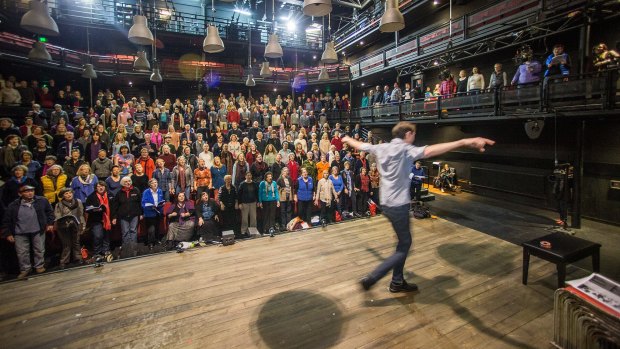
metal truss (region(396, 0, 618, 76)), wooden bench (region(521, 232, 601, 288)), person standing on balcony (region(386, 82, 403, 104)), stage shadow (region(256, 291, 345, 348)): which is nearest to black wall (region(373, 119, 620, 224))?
person standing on balcony (region(386, 82, 403, 104))

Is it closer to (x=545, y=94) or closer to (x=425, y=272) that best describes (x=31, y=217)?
(x=425, y=272)

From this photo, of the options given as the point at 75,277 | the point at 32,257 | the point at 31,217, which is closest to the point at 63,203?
the point at 31,217

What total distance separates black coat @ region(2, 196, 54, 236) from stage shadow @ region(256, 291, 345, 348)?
399 cm

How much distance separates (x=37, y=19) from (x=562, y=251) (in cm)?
812

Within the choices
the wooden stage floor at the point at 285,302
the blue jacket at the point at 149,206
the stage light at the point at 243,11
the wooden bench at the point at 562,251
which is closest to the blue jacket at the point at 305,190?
the wooden stage floor at the point at 285,302

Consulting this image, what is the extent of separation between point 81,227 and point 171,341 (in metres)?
3.59

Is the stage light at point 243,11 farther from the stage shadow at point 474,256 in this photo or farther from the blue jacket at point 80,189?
the stage shadow at point 474,256

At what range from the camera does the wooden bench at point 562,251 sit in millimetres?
2938

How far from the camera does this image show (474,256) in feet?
13.5

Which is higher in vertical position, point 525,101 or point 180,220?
point 525,101

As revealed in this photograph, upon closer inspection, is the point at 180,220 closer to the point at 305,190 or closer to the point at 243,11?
the point at 305,190

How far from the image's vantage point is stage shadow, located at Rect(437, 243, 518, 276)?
374 cm

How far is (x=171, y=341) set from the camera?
2.45 meters

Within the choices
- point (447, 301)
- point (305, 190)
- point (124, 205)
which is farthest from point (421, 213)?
point (124, 205)
